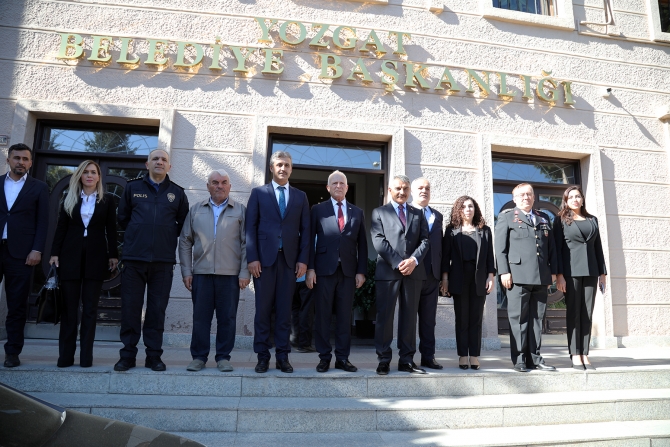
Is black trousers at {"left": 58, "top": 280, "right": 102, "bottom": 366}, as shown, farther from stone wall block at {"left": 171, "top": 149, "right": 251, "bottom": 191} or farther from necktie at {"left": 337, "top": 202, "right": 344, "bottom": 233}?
necktie at {"left": 337, "top": 202, "right": 344, "bottom": 233}

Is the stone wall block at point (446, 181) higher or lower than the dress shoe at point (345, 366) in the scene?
higher

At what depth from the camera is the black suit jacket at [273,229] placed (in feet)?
12.9

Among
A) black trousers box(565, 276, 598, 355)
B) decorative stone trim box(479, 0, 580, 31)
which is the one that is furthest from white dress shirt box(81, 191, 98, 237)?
decorative stone trim box(479, 0, 580, 31)

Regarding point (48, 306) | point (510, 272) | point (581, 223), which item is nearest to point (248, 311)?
point (48, 306)

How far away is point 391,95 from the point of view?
20.7ft

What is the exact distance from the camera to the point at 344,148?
6438mm

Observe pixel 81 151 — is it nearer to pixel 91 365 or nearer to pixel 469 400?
pixel 91 365

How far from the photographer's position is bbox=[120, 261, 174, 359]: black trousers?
381 centimetres

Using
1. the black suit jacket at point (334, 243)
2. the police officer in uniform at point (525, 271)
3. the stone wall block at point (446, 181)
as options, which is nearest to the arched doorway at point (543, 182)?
the stone wall block at point (446, 181)

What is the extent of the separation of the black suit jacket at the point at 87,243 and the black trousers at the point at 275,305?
57.6 inches

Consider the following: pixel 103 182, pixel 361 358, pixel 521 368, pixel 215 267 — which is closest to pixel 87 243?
pixel 215 267

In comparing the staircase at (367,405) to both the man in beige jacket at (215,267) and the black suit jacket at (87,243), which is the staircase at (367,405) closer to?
the man in beige jacket at (215,267)

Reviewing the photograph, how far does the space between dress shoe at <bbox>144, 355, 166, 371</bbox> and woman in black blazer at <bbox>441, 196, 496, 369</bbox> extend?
2855 mm

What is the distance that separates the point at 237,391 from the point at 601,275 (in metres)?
3.92
